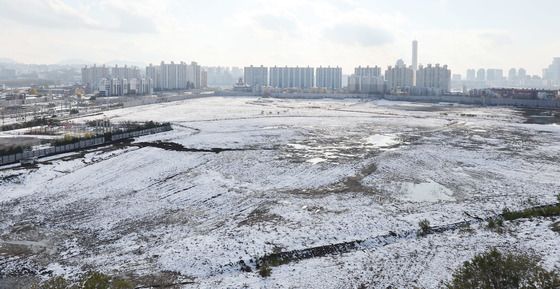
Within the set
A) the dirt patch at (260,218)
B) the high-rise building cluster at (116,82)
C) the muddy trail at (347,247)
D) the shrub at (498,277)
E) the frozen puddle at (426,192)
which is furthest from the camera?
the high-rise building cluster at (116,82)

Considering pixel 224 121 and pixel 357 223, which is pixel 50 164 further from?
pixel 224 121

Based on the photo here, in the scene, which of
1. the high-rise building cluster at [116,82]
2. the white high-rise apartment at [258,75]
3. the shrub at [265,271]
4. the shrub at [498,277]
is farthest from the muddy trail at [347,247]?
the white high-rise apartment at [258,75]

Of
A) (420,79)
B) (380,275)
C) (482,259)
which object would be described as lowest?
(380,275)

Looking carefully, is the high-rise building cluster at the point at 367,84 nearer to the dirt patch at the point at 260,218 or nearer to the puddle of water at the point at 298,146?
the puddle of water at the point at 298,146

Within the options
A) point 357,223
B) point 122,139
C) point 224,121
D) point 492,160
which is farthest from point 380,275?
point 224,121

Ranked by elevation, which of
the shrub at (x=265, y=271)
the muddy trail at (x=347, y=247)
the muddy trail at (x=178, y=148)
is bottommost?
the shrub at (x=265, y=271)

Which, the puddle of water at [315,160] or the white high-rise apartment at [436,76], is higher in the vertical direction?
the white high-rise apartment at [436,76]

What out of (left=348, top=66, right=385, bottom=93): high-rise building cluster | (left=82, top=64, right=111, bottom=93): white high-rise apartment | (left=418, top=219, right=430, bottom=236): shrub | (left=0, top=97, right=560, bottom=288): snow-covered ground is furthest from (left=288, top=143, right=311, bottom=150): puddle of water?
(left=82, top=64, right=111, bottom=93): white high-rise apartment
